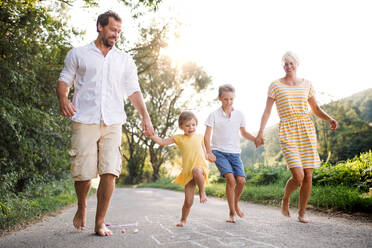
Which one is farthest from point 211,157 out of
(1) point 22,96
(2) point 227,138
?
(1) point 22,96

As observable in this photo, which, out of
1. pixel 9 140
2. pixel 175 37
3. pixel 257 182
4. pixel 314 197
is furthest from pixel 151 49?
pixel 314 197

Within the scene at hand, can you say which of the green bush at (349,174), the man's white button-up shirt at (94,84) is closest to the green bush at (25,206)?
the man's white button-up shirt at (94,84)

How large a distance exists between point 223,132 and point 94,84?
2.20 metres

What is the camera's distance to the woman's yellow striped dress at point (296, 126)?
451 centimetres

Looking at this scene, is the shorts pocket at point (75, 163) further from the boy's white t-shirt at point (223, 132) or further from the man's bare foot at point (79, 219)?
the boy's white t-shirt at point (223, 132)

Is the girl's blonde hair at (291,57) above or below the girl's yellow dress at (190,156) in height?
above

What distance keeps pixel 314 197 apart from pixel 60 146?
567 centimetres

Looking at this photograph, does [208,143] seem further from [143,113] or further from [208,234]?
[208,234]

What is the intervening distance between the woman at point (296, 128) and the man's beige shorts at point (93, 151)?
2255 mm

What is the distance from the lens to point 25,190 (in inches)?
267

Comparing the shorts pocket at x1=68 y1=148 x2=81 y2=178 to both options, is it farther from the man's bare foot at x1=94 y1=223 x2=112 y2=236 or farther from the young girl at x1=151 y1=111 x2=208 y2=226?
the young girl at x1=151 y1=111 x2=208 y2=226

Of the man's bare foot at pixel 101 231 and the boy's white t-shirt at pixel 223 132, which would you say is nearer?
the man's bare foot at pixel 101 231

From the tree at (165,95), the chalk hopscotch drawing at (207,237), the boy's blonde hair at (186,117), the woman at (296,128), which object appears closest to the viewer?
the chalk hopscotch drawing at (207,237)

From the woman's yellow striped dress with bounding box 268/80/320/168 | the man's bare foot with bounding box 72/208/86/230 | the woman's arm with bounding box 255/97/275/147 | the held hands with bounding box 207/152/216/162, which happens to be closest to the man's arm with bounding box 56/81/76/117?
the man's bare foot with bounding box 72/208/86/230
